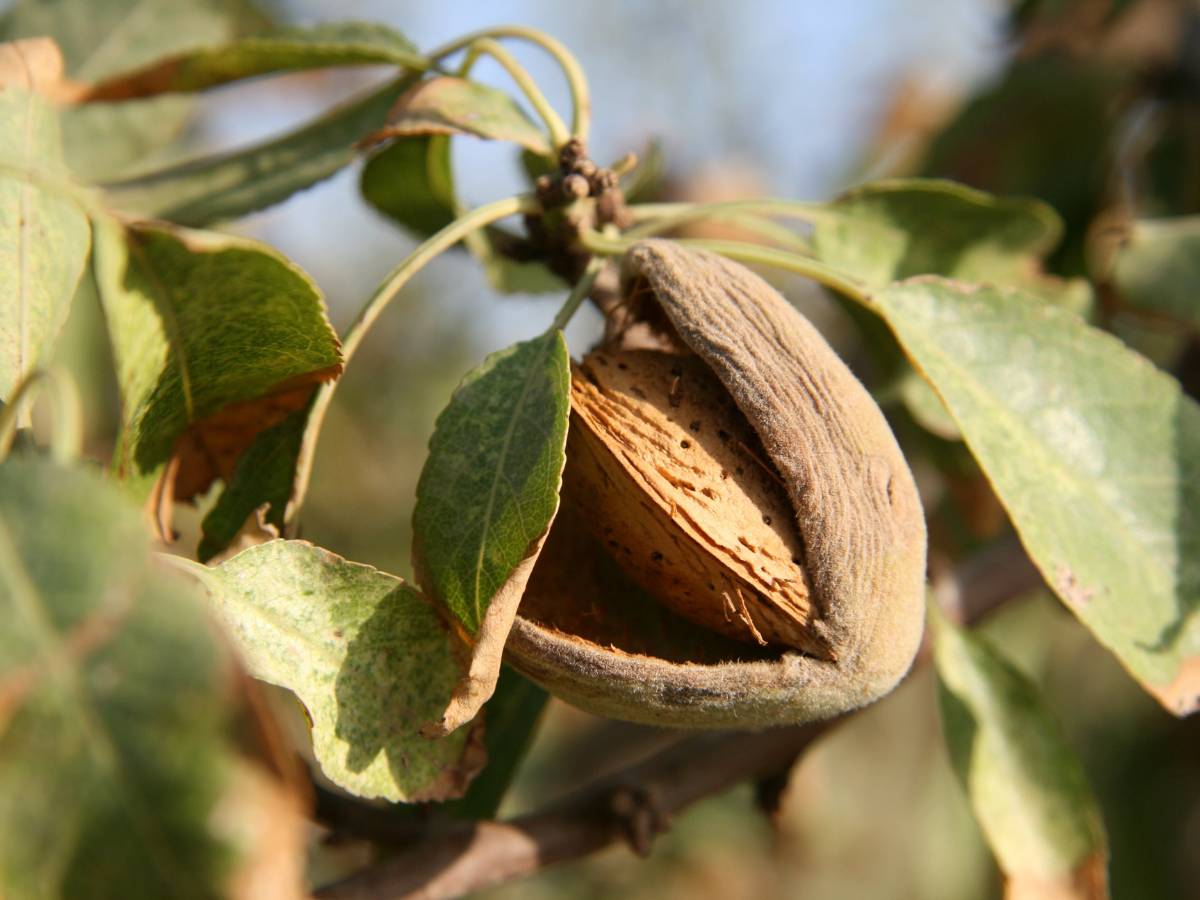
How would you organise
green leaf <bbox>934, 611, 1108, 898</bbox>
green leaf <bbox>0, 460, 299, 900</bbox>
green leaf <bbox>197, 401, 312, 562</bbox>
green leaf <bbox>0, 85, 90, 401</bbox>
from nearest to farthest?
green leaf <bbox>0, 460, 299, 900</bbox>
green leaf <bbox>0, 85, 90, 401</bbox>
green leaf <bbox>197, 401, 312, 562</bbox>
green leaf <bbox>934, 611, 1108, 898</bbox>

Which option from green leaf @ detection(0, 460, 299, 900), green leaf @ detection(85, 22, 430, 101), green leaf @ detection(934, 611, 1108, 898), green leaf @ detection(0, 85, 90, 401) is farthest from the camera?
green leaf @ detection(85, 22, 430, 101)

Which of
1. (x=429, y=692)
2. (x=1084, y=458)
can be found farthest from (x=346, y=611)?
(x=1084, y=458)

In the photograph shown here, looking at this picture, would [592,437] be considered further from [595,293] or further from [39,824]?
[39,824]

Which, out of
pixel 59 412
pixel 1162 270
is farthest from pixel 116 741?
pixel 1162 270

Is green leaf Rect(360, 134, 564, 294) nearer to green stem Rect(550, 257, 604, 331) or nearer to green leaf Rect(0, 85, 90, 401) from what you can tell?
green stem Rect(550, 257, 604, 331)

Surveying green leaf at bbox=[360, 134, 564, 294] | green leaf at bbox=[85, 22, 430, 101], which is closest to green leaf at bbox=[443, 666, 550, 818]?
green leaf at bbox=[360, 134, 564, 294]

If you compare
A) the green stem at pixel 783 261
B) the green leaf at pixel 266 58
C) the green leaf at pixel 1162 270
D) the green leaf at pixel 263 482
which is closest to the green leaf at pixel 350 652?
the green leaf at pixel 263 482
